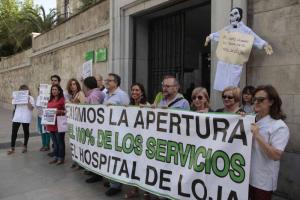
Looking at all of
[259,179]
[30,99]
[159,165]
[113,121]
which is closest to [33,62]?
[30,99]

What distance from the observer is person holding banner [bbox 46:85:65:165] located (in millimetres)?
7512

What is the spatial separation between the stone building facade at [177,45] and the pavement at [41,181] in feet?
5.30

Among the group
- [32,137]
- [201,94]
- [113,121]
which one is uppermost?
[201,94]

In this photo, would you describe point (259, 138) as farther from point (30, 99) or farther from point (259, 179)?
point (30, 99)

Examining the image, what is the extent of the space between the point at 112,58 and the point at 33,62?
9963mm

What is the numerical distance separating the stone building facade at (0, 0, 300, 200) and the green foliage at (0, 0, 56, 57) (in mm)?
6380

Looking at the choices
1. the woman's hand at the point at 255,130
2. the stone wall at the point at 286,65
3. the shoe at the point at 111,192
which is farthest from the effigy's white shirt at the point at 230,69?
the woman's hand at the point at 255,130

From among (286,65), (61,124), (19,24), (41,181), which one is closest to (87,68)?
(61,124)

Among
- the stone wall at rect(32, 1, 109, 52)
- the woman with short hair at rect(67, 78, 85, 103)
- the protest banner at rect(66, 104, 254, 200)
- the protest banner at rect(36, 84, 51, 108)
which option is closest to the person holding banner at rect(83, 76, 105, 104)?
the protest banner at rect(66, 104, 254, 200)

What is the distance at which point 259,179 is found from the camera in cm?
355

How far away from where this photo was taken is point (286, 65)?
5.34m

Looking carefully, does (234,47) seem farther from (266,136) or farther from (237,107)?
(266,136)

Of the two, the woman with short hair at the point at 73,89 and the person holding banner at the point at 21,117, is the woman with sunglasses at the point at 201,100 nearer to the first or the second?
the woman with short hair at the point at 73,89

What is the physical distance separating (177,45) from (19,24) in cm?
1971
